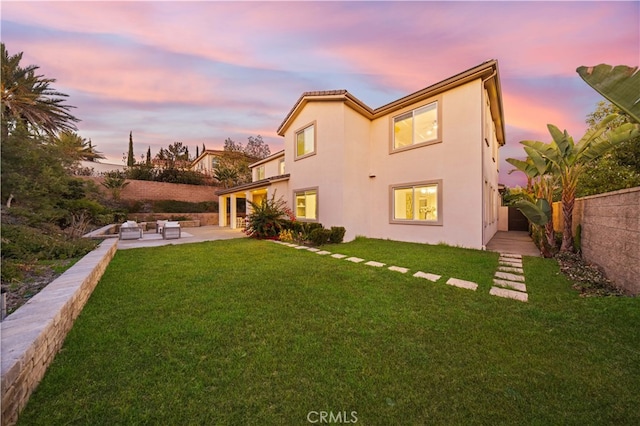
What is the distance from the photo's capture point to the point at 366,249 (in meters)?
9.48

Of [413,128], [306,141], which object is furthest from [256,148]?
[413,128]

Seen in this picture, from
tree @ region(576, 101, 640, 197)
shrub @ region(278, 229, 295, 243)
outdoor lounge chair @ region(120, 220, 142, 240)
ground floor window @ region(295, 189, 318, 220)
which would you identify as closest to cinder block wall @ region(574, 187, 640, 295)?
tree @ region(576, 101, 640, 197)

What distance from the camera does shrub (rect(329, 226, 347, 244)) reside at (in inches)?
425

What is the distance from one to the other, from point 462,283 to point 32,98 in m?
26.0

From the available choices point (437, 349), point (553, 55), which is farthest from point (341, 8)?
point (437, 349)

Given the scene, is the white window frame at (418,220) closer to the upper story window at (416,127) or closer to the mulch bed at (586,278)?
the upper story window at (416,127)

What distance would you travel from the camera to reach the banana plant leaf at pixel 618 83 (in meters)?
3.15

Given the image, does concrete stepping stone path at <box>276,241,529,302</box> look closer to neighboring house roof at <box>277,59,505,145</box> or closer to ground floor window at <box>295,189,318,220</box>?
ground floor window at <box>295,189,318,220</box>

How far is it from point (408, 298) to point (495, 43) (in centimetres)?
1072

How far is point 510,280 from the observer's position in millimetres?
5664

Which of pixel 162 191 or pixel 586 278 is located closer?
pixel 586 278

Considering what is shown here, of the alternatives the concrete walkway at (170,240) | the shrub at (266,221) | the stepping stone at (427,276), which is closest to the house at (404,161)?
the shrub at (266,221)

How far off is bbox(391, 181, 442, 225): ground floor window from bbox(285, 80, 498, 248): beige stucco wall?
0.24 metres

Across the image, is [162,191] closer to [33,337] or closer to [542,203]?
[33,337]
